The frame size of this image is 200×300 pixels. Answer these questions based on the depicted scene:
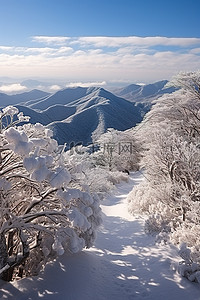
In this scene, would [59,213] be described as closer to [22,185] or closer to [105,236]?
[22,185]

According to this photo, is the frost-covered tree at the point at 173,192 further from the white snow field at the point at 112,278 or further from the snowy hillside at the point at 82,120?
the snowy hillside at the point at 82,120

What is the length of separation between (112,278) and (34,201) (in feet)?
9.77

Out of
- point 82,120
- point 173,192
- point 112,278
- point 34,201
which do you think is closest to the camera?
point 34,201

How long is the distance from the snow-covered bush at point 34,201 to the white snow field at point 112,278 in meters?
0.49

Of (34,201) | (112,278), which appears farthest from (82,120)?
(34,201)

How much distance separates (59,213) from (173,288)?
3.30m

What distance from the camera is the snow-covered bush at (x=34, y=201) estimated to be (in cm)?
483

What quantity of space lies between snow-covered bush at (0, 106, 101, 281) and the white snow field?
0.49 meters

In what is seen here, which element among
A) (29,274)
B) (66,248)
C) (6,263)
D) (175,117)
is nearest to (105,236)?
(66,248)

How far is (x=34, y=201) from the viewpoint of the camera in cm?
592

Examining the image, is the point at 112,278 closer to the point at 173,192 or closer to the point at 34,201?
the point at 34,201

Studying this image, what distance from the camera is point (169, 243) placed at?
852 cm

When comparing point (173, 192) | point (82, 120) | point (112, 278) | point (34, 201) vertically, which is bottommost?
point (112, 278)

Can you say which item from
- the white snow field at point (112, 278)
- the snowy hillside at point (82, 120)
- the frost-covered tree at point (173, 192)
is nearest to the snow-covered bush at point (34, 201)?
the white snow field at point (112, 278)
